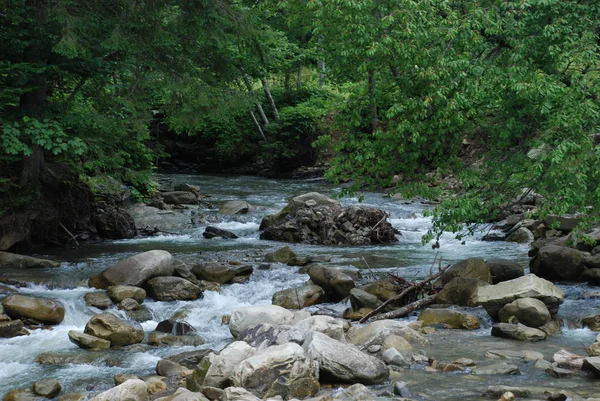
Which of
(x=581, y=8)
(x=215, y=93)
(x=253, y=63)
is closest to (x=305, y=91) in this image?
(x=253, y=63)

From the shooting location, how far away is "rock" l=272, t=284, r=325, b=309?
10500mm

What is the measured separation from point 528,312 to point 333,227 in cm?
814

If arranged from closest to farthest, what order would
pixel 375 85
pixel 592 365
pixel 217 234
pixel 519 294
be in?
pixel 592 365 → pixel 519 294 → pixel 375 85 → pixel 217 234

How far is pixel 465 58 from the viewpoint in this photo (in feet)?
31.3

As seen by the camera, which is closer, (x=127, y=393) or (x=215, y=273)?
(x=127, y=393)

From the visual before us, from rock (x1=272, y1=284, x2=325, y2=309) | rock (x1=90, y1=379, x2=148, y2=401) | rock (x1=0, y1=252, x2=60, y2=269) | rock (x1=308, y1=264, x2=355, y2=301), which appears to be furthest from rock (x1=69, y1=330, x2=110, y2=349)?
rock (x1=0, y1=252, x2=60, y2=269)

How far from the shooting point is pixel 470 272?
1095 centimetres

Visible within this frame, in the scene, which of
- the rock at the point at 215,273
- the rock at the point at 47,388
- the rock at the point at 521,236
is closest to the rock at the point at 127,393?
the rock at the point at 47,388

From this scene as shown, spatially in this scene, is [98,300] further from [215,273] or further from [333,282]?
[333,282]

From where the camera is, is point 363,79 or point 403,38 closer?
point 403,38

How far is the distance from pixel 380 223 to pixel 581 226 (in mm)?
7096

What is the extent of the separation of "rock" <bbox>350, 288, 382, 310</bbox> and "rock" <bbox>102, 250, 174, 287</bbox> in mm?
3308

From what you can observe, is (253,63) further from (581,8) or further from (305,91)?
(305,91)

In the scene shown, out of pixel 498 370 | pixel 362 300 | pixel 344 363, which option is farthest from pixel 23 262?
pixel 498 370
